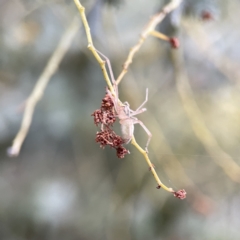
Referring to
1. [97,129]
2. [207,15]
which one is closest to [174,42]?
[207,15]

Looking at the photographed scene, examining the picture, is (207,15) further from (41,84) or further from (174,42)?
(41,84)

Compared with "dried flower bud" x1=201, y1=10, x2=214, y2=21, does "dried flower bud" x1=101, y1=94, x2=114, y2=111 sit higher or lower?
lower

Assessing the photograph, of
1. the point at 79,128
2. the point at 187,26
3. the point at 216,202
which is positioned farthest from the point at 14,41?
the point at 216,202

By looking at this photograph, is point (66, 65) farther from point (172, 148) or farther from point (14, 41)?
point (172, 148)

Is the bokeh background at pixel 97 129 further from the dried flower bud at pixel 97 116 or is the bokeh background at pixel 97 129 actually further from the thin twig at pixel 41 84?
the dried flower bud at pixel 97 116

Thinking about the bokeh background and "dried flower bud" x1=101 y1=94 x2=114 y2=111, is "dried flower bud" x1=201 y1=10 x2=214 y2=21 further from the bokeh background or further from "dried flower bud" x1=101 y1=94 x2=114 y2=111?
"dried flower bud" x1=101 y1=94 x2=114 y2=111

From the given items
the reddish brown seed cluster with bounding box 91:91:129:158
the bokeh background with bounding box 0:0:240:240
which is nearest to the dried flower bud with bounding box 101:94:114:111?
the reddish brown seed cluster with bounding box 91:91:129:158

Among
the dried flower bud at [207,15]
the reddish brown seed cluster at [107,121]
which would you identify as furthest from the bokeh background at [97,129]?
the reddish brown seed cluster at [107,121]
